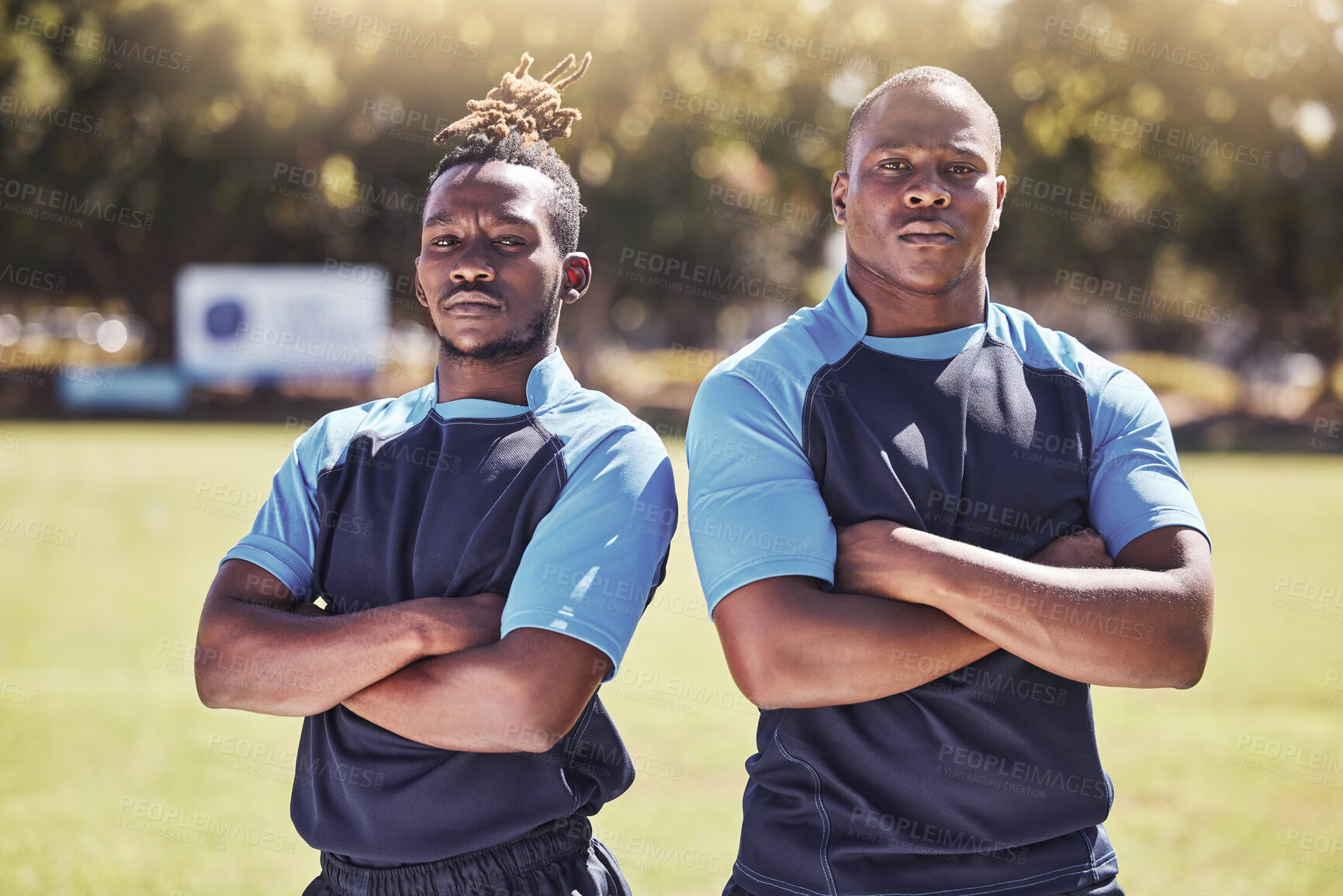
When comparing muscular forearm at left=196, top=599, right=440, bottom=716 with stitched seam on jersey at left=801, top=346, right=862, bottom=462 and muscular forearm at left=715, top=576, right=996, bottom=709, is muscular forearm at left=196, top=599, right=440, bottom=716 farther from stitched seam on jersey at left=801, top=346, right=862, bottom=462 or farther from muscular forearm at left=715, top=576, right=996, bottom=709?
stitched seam on jersey at left=801, top=346, right=862, bottom=462

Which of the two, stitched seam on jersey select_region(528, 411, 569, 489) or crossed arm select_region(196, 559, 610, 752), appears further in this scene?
stitched seam on jersey select_region(528, 411, 569, 489)

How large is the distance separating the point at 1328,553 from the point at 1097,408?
1038cm

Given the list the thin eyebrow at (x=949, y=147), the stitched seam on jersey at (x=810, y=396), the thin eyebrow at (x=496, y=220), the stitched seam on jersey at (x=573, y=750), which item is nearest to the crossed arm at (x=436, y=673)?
the stitched seam on jersey at (x=573, y=750)

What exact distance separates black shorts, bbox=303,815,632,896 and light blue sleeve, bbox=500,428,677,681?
37 cm

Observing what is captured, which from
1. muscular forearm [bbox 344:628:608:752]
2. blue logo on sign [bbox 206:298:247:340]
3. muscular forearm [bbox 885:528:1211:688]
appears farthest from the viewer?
blue logo on sign [bbox 206:298:247:340]

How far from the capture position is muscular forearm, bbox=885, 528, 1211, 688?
2.14m

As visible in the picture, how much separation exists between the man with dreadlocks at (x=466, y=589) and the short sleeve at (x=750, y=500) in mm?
178

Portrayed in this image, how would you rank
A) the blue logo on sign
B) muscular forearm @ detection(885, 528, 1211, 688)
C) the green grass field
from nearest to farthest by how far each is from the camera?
muscular forearm @ detection(885, 528, 1211, 688) < the green grass field < the blue logo on sign

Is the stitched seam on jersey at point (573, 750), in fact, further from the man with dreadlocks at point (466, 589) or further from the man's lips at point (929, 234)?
the man's lips at point (929, 234)

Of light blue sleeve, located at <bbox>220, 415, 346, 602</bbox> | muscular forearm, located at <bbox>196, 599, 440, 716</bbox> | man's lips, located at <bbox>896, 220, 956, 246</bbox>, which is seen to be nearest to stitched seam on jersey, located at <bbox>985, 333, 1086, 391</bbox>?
man's lips, located at <bbox>896, 220, 956, 246</bbox>

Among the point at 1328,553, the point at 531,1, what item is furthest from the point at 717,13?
the point at 1328,553

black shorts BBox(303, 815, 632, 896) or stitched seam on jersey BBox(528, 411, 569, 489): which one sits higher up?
stitched seam on jersey BBox(528, 411, 569, 489)

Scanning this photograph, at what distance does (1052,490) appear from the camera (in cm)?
228

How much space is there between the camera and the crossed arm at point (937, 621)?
7.04 feet
